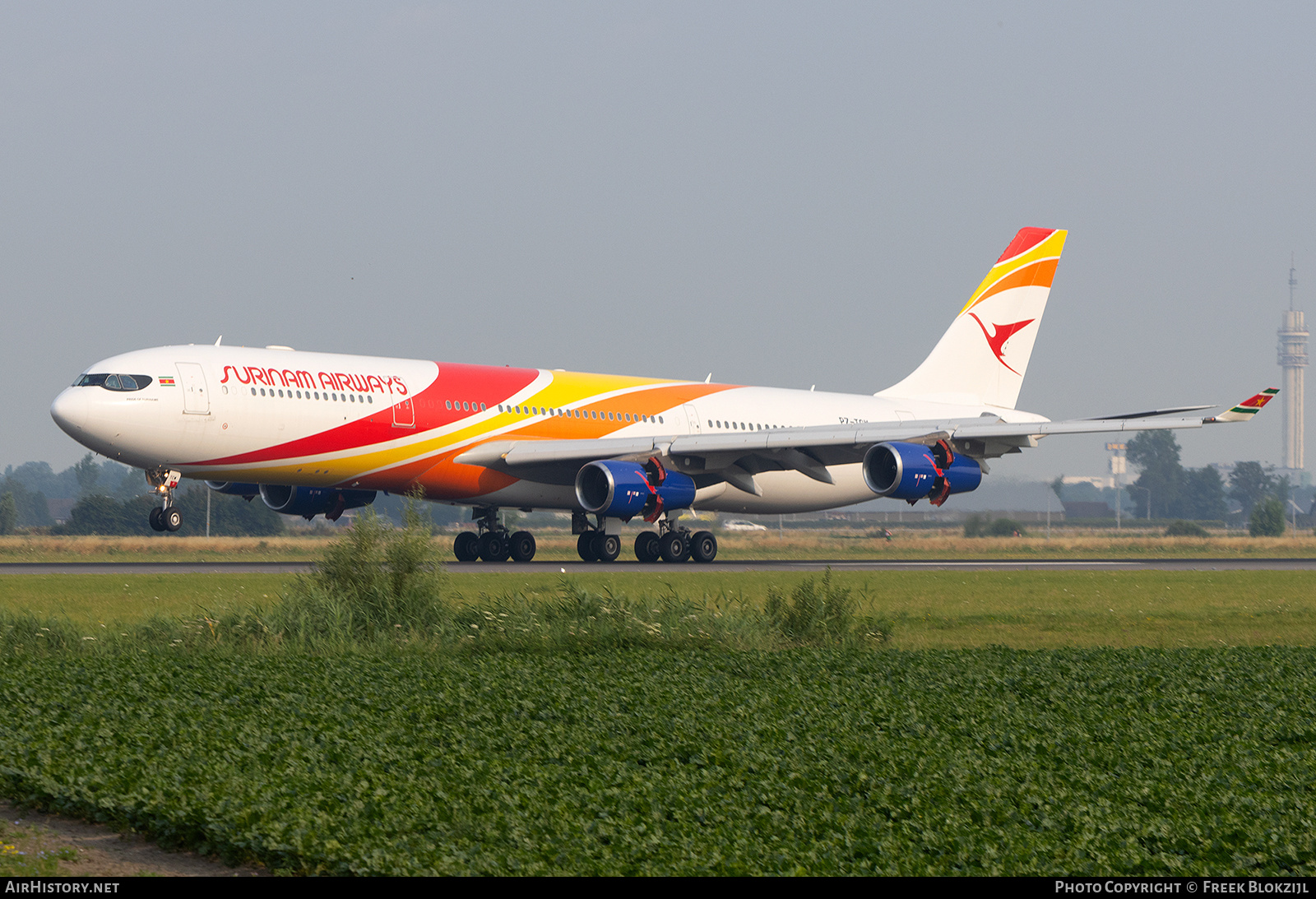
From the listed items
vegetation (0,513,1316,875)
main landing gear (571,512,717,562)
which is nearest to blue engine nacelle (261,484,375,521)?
main landing gear (571,512,717,562)

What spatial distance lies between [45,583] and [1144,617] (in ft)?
58.3

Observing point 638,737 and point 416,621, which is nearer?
point 638,737

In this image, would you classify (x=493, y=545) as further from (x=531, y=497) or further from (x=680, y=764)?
(x=680, y=764)

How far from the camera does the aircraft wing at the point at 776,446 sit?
3256 centimetres

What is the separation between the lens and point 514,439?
33.0 m

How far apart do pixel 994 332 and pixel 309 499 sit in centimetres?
2218

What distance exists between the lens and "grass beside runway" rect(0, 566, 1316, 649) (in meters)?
18.1

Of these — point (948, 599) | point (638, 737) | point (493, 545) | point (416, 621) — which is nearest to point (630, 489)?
point (493, 545)

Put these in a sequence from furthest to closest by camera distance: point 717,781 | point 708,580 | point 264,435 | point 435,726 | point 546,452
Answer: point 546,452 < point 264,435 < point 708,580 < point 435,726 < point 717,781

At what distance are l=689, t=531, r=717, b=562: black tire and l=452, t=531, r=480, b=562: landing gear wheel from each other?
18.2ft

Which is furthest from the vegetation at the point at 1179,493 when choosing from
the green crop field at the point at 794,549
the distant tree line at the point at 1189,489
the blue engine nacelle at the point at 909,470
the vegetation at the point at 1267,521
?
the blue engine nacelle at the point at 909,470
